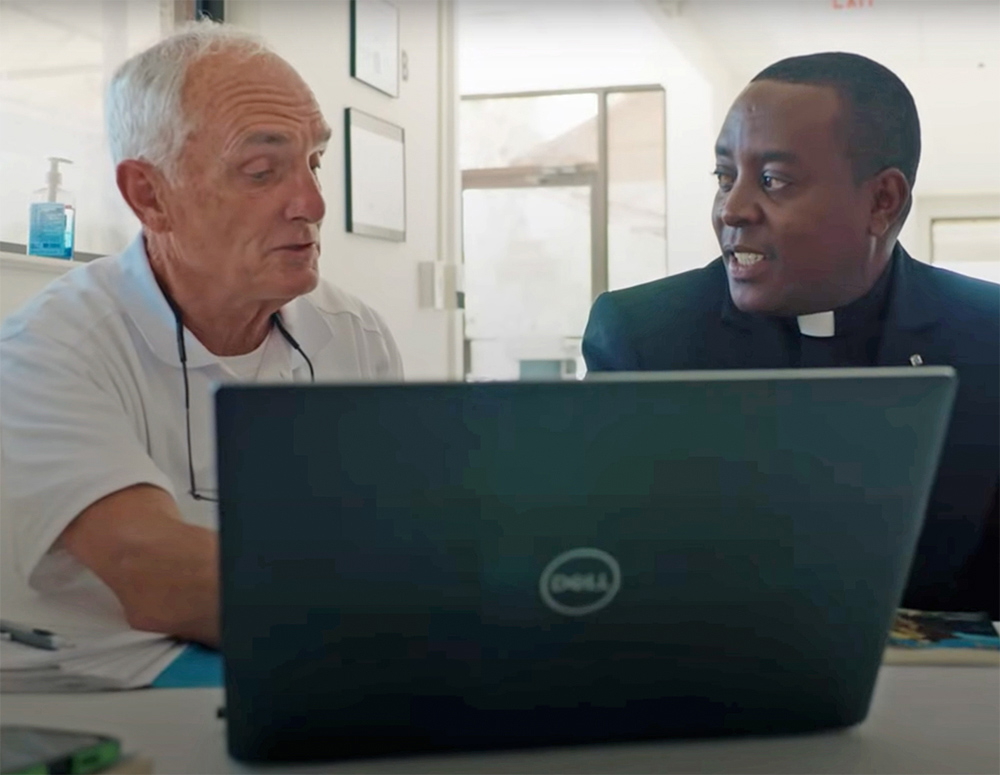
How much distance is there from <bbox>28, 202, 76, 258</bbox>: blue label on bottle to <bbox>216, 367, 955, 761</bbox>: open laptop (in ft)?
5.16

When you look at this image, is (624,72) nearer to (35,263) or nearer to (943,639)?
(35,263)

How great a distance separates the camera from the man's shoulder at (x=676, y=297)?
144 centimetres

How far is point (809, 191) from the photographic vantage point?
1.38 metres

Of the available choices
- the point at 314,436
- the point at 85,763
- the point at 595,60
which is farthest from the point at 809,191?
the point at 595,60

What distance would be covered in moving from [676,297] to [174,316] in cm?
63

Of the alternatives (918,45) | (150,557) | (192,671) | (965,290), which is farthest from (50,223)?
(918,45)

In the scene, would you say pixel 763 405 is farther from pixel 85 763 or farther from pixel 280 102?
pixel 280 102

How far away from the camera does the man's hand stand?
39.6 inches

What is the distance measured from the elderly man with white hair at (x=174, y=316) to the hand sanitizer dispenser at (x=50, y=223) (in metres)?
0.51

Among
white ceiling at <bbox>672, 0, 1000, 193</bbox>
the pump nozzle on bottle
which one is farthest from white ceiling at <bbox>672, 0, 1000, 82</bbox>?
the pump nozzle on bottle

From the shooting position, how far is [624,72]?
6.80 m

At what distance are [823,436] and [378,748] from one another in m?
0.30

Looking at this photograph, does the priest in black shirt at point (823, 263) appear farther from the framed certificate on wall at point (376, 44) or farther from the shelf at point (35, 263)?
the framed certificate on wall at point (376, 44)

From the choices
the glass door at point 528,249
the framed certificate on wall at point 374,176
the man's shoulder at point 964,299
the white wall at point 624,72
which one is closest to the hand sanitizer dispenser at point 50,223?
the framed certificate on wall at point 374,176
